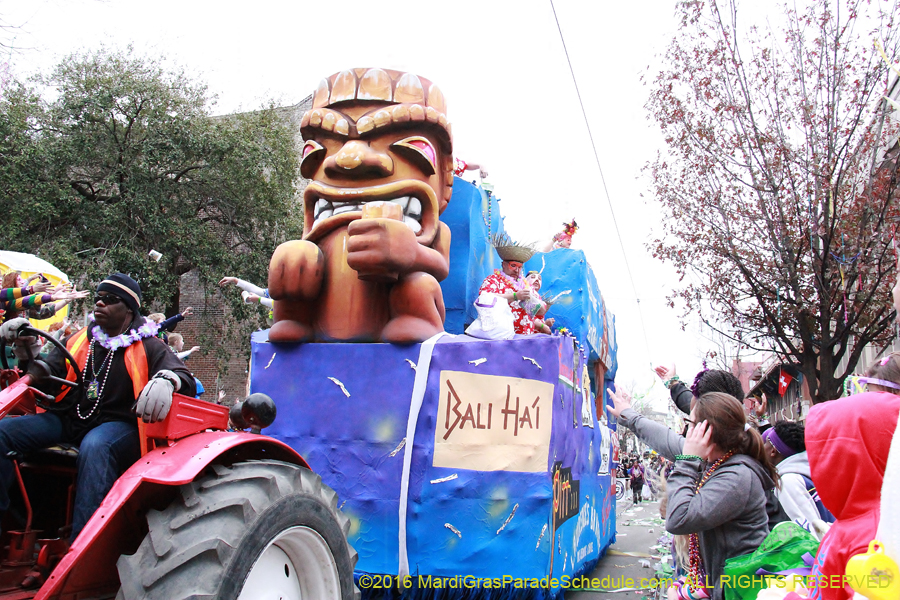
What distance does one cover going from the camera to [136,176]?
14039 millimetres

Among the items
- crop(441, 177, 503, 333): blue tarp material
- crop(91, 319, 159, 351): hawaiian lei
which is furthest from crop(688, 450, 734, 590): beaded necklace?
crop(441, 177, 503, 333): blue tarp material

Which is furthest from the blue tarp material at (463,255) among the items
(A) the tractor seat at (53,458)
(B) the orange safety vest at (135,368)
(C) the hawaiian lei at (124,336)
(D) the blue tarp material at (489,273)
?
(A) the tractor seat at (53,458)

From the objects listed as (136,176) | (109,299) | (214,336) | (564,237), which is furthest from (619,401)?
(214,336)

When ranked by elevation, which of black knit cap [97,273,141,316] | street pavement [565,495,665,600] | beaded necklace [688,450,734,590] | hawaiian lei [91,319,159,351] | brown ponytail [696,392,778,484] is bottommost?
street pavement [565,495,665,600]

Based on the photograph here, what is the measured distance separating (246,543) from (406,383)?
2249mm

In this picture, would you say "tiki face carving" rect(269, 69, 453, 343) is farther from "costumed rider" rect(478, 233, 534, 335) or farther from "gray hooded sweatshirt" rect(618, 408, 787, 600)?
"gray hooded sweatshirt" rect(618, 408, 787, 600)

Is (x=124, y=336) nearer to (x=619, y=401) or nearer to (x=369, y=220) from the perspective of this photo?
(x=369, y=220)

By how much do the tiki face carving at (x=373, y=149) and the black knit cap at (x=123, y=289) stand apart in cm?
208

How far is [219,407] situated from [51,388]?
0.73 metres

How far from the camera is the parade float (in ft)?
14.1

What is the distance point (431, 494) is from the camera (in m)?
4.36

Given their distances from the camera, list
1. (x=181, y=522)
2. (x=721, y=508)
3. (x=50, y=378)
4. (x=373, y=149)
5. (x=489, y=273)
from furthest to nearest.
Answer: (x=489, y=273)
(x=373, y=149)
(x=50, y=378)
(x=721, y=508)
(x=181, y=522)

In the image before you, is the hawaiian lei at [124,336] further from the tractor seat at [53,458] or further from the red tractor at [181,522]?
the tractor seat at [53,458]

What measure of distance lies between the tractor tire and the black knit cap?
90 cm
